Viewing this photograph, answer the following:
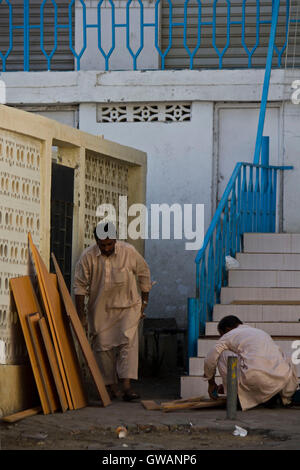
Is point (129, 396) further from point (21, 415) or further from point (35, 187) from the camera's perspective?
point (35, 187)

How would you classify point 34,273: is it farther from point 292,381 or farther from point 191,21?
point 191,21

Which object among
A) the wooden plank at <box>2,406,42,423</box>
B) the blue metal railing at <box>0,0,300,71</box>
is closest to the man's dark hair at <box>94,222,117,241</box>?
the wooden plank at <box>2,406,42,423</box>

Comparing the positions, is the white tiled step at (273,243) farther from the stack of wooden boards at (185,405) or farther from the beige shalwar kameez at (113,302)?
the stack of wooden boards at (185,405)

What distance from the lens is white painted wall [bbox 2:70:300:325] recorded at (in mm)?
12734

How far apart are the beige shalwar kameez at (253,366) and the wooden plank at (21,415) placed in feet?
4.64

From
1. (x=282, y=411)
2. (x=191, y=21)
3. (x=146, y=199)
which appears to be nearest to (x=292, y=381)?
(x=282, y=411)

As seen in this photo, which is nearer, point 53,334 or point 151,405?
point 53,334

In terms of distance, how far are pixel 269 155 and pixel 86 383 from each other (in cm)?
408

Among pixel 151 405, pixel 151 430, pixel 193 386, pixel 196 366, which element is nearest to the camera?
pixel 151 430

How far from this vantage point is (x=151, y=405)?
29.5ft

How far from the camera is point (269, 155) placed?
41.9ft

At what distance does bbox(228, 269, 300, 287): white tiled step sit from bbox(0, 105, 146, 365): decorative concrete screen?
1519mm

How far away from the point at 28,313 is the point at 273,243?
11.3 ft

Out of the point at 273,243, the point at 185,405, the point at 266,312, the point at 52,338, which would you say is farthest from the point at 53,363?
the point at 273,243
